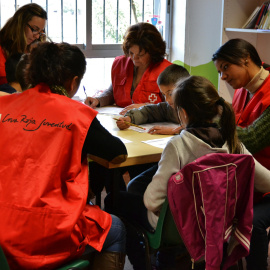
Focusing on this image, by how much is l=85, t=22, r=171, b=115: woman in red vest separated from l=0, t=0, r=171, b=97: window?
0.76 m

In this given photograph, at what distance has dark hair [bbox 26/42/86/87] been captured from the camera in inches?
66.9

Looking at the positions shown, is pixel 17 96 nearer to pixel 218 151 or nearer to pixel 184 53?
pixel 218 151

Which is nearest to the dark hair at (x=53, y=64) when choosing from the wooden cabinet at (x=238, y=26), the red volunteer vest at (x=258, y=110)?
the red volunteer vest at (x=258, y=110)

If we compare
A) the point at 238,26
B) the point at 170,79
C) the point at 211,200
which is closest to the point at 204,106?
the point at 211,200

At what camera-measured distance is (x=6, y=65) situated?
2965 mm

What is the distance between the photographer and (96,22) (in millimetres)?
4129

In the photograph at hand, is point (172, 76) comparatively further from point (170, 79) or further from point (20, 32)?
point (20, 32)

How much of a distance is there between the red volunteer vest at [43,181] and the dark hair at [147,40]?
150cm

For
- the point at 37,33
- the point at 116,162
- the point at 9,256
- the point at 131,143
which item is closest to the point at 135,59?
the point at 37,33

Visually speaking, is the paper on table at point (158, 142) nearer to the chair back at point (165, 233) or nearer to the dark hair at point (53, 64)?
the chair back at point (165, 233)

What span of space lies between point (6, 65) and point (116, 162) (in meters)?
1.45

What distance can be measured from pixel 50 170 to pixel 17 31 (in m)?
1.80

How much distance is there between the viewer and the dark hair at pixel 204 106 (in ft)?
5.91

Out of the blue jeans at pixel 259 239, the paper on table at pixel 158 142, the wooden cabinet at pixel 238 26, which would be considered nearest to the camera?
the blue jeans at pixel 259 239
